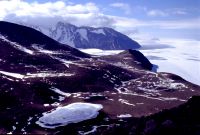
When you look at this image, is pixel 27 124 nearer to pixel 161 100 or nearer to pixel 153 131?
pixel 153 131

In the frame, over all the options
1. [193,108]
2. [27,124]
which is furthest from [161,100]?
[193,108]

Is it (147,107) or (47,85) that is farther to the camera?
(47,85)

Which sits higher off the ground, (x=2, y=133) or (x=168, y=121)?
(x=168, y=121)

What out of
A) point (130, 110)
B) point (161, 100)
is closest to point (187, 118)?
point (130, 110)

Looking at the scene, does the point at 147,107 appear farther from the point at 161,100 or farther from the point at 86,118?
the point at 86,118

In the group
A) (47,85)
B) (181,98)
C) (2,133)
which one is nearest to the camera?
(2,133)

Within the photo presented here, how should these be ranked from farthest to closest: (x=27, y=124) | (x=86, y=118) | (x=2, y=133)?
(x=86, y=118)
(x=27, y=124)
(x=2, y=133)
